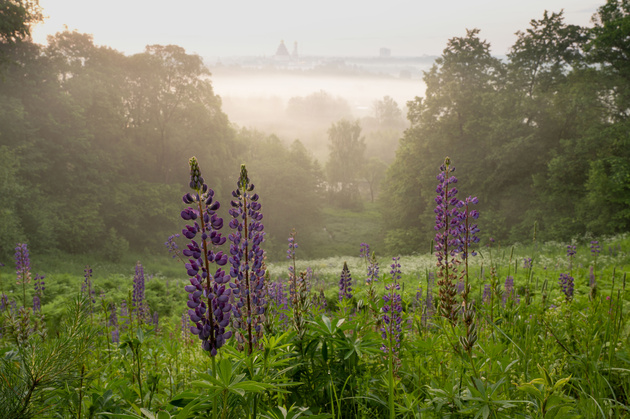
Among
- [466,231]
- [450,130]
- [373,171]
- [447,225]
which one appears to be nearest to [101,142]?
[450,130]

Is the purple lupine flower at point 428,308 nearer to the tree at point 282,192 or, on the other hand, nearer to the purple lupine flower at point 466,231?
the purple lupine flower at point 466,231

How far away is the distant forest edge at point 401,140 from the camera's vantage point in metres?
26.7

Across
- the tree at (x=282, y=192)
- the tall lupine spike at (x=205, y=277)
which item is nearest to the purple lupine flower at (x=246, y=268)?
the tall lupine spike at (x=205, y=277)

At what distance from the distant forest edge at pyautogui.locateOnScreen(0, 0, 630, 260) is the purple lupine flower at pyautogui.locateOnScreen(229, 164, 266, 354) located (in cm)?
2729

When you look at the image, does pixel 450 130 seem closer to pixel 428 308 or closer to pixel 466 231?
pixel 428 308

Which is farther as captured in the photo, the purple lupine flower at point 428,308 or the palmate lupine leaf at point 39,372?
the purple lupine flower at point 428,308

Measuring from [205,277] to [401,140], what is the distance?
3967 centimetres

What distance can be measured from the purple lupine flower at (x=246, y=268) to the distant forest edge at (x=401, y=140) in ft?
89.5

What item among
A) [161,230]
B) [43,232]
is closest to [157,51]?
[161,230]

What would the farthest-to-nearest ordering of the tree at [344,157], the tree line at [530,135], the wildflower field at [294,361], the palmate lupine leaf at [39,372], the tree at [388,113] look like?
the tree at [388,113] → the tree at [344,157] → the tree line at [530,135] → the wildflower field at [294,361] → the palmate lupine leaf at [39,372]

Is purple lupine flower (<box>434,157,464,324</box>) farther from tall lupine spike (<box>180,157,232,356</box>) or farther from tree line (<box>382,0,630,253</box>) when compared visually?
tree line (<box>382,0,630,253</box>)

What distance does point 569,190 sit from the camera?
29.5m

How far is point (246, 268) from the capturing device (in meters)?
2.24

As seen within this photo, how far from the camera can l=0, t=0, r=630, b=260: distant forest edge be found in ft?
87.5
